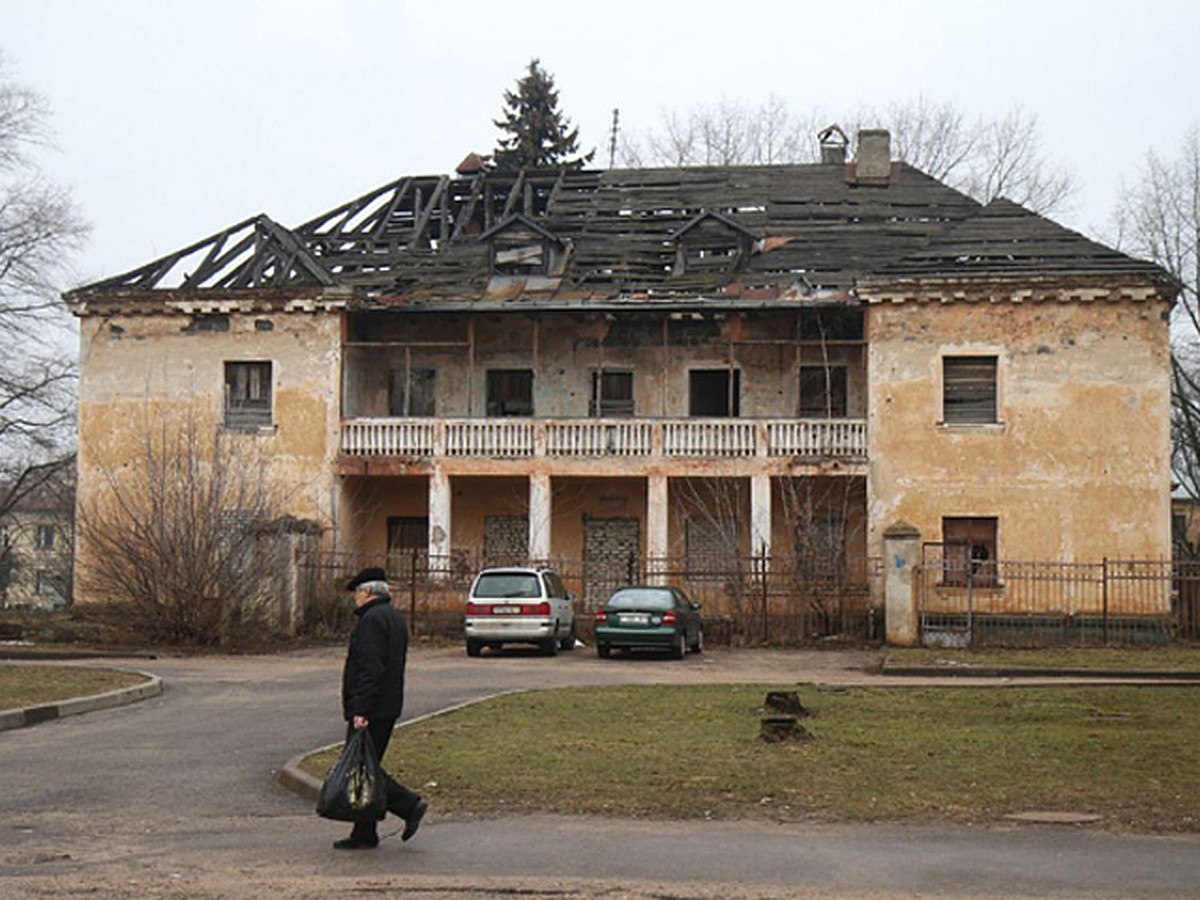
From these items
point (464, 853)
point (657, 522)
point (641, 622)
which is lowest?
point (464, 853)

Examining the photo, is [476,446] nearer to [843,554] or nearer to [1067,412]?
[843,554]

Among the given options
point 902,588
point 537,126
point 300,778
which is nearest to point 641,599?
point 902,588

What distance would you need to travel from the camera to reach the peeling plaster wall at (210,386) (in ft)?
123

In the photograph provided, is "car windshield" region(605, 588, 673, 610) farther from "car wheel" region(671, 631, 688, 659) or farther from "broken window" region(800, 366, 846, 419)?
"broken window" region(800, 366, 846, 419)

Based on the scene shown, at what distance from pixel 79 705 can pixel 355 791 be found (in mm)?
10077

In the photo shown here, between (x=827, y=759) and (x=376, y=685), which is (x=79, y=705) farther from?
(x=376, y=685)

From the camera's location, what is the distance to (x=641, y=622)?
28734mm

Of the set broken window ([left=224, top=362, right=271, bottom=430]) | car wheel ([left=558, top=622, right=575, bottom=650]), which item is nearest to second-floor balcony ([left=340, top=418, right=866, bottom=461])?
broken window ([left=224, top=362, right=271, bottom=430])

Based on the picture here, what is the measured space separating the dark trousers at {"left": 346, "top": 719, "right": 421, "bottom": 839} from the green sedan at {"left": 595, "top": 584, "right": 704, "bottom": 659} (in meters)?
18.5

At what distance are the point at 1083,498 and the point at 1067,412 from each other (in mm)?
1871

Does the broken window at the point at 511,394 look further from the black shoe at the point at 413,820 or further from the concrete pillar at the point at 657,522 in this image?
the black shoe at the point at 413,820

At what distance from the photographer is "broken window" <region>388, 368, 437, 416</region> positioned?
39812 millimetres

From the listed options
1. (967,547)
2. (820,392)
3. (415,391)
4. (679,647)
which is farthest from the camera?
(415,391)

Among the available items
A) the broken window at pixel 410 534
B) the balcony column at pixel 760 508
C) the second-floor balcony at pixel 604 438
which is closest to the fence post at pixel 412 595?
the second-floor balcony at pixel 604 438
